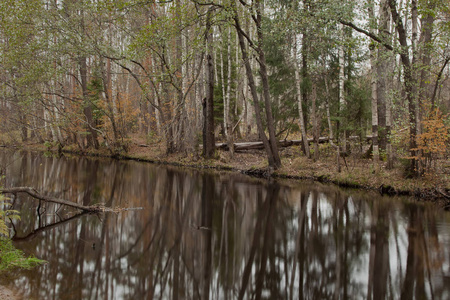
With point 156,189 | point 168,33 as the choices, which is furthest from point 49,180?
point 168,33

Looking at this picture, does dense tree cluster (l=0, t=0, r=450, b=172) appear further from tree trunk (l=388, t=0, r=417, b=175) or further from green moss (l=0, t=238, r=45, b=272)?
green moss (l=0, t=238, r=45, b=272)

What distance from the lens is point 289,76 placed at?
19.9 metres

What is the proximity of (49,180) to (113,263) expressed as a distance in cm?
1092

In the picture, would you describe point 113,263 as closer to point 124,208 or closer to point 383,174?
point 124,208

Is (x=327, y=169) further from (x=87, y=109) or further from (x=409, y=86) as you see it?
(x=87, y=109)

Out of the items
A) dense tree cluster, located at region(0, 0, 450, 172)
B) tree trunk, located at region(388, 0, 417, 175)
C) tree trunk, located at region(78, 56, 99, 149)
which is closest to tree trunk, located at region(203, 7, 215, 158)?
dense tree cluster, located at region(0, 0, 450, 172)

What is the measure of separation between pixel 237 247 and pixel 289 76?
47.2ft

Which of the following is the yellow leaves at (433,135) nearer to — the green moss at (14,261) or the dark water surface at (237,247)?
the dark water surface at (237,247)

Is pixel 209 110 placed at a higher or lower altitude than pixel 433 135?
higher

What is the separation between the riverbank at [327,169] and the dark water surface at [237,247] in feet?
2.87

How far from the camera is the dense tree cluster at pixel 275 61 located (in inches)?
479

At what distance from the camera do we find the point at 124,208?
10.5 meters

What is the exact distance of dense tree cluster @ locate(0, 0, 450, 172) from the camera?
12156mm

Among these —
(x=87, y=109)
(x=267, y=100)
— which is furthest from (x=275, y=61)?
(x=87, y=109)
